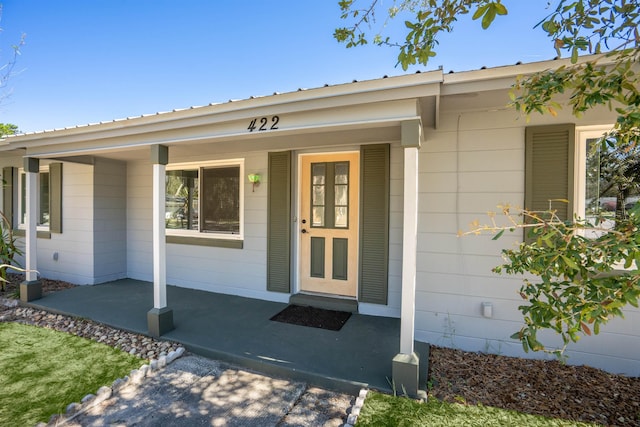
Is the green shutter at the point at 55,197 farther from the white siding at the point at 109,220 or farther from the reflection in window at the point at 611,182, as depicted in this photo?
the reflection in window at the point at 611,182

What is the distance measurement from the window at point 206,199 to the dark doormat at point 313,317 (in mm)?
1527

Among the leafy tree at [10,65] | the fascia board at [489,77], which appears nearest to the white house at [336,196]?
the fascia board at [489,77]

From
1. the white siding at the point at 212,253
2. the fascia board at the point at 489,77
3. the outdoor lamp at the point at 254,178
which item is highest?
the fascia board at the point at 489,77

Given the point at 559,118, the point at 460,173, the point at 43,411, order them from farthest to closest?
the point at 460,173
the point at 559,118
the point at 43,411

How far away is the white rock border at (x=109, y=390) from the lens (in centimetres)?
225

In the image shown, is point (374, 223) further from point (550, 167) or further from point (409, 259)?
point (550, 167)

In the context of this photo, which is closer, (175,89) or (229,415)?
(229,415)

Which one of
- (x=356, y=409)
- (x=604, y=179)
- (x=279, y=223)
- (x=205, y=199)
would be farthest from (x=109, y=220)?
(x=604, y=179)

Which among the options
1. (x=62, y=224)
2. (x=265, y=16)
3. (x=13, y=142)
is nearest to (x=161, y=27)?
(x=265, y=16)

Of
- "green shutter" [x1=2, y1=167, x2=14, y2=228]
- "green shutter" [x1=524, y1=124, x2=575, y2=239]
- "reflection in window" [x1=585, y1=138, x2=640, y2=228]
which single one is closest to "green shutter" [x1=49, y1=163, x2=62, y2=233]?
"green shutter" [x1=2, y1=167, x2=14, y2=228]

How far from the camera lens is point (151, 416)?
2.31 metres

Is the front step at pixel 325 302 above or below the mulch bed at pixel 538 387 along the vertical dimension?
above

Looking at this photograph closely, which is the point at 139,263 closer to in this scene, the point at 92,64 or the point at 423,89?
the point at 92,64

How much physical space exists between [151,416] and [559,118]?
445 cm
